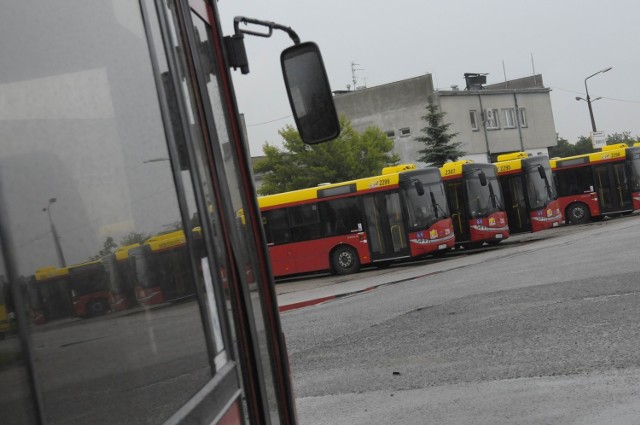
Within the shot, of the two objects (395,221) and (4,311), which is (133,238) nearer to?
(4,311)

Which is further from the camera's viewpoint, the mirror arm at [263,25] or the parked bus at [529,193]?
the parked bus at [529,193]

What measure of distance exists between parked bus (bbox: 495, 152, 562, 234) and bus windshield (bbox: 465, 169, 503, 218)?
2.94 m

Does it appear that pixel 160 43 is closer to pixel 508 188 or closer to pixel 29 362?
pixel 29 362

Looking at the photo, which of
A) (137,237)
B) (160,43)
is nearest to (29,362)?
(137,237)

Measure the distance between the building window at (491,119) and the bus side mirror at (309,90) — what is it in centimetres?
6634

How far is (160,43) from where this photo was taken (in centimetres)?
248

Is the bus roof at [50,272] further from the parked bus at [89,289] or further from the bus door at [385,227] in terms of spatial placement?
the bus door at [385,227]

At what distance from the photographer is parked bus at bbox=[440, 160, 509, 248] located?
3525 centimetres

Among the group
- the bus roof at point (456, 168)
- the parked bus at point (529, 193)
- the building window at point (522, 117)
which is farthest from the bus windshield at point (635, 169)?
the building window at point (522, 117)

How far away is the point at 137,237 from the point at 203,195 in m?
0.63

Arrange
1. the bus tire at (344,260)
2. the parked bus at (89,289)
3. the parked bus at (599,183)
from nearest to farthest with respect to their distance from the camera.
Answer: the parked bus at (89,289)
the bus tire at (344,260)
the parked bus at (599,183)

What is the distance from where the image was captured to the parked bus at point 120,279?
180 centimetres

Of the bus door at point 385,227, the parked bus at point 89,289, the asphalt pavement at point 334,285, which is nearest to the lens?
the parked bus at point 89,289

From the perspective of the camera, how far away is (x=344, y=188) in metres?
33.5
